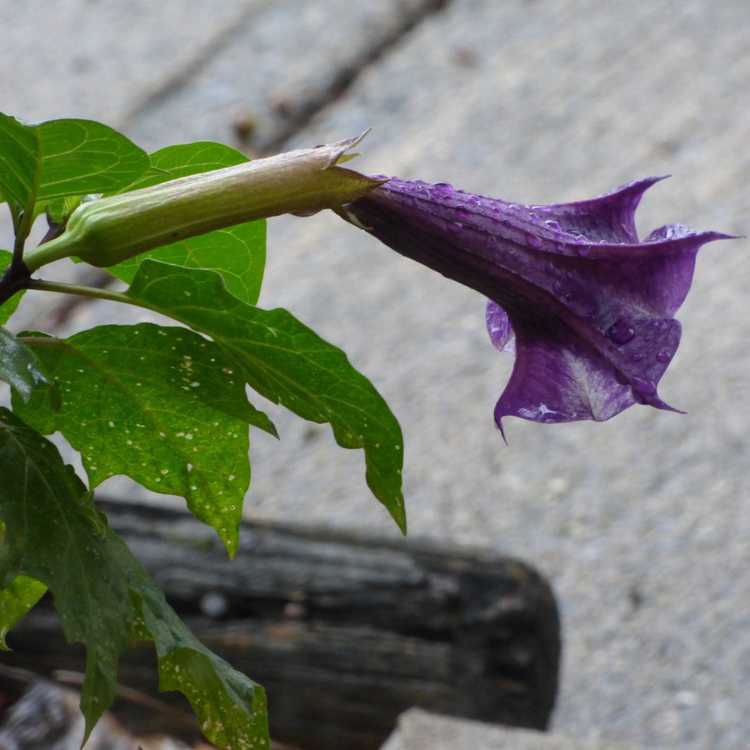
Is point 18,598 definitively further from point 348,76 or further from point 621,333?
point 348,76

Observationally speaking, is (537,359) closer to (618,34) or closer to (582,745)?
(582,745)

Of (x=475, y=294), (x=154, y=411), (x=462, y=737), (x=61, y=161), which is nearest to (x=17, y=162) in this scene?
(x=61, y=161)

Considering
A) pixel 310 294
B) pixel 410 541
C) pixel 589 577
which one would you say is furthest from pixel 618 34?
pixel 410 541

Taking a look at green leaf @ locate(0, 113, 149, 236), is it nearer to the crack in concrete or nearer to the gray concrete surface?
the gray concrete surface

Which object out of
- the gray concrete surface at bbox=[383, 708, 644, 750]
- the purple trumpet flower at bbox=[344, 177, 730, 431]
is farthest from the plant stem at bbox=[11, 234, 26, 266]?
the gray concrete surface at bbox=[383, 708, 644, 750]

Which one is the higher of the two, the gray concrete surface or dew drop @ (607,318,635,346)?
dew drop @ (607,318,635,346)

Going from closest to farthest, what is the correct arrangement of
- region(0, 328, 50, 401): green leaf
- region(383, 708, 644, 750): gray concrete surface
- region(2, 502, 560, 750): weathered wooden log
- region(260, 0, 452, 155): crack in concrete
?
region(0, 328, 50, 401): green leaf → region(383, 708, 644, 750): gray concrete surface → region(2, 502, 560, 750): weathered wooden log → region(260, 0, 452, 155): crack in concrete

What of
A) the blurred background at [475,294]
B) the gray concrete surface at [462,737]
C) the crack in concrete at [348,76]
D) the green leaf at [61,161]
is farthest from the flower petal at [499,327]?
the crack in concrete at [348,76]

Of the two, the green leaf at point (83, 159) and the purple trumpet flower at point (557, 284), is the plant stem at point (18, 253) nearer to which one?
the green leaf at point (83, 159)
